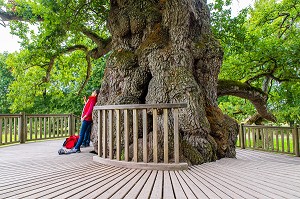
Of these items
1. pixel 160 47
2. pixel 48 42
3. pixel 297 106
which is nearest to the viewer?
pixel 160 47

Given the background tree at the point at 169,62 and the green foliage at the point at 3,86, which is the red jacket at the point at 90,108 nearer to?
the background tree at the point at 169,62

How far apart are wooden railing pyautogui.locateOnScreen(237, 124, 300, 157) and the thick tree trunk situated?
2432 millimetres

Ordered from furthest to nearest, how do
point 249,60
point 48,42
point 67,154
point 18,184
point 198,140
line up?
point 249,60
point 48,42
point 67,154
point 198,140
point 18,184

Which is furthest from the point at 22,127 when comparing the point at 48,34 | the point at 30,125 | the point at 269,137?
the point at 269,137

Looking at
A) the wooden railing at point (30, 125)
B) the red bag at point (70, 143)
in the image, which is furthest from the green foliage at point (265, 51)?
the wooden railing at point (30, 125)

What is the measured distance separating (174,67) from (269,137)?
4665 millimetres

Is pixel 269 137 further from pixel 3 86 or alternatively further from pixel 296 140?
pixel 3 86

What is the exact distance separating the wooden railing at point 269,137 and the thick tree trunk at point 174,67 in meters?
2.43

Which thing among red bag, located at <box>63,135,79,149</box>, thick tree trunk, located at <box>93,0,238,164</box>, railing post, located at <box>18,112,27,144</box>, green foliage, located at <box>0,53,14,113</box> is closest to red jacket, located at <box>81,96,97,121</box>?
thick tree trunk, located at <box>93,0,238,164</box>

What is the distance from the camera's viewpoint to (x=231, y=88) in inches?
245

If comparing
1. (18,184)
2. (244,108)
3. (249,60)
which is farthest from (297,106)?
(18,184)

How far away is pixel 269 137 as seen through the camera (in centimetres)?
668

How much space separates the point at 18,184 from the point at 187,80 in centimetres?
290

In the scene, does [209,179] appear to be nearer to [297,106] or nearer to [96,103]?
[96,103]
